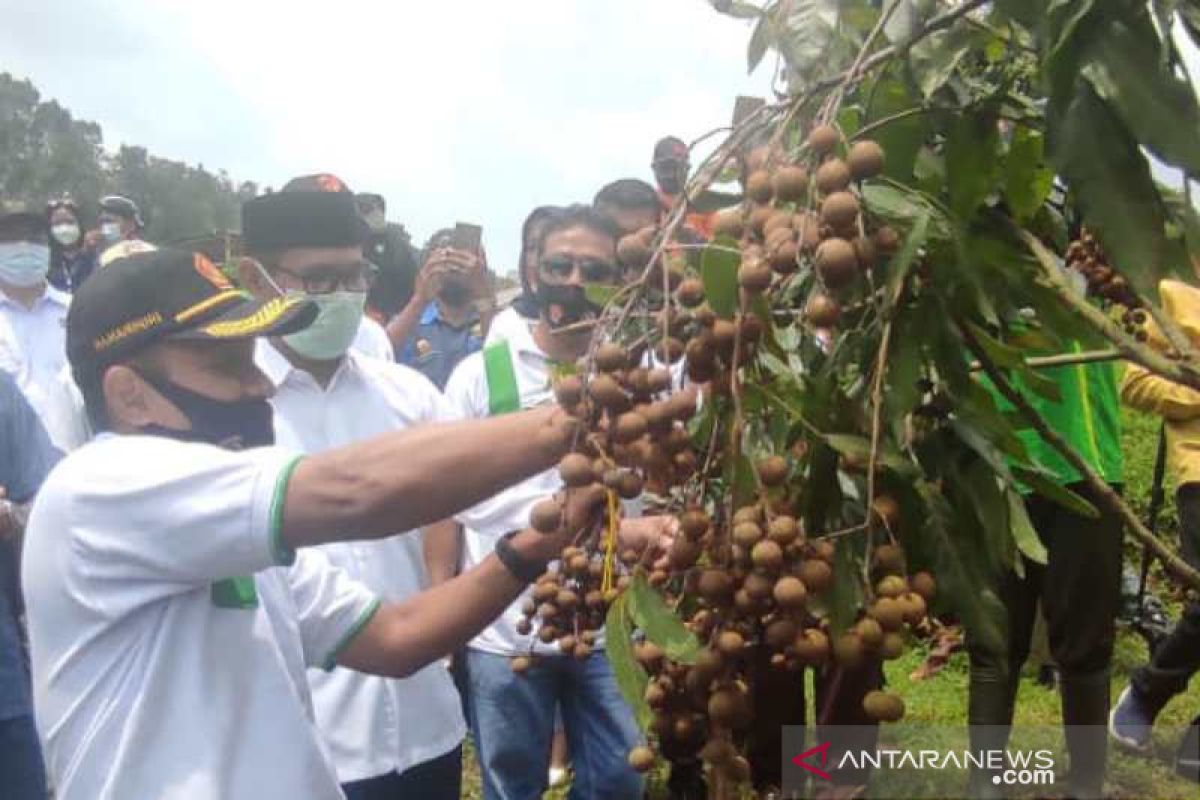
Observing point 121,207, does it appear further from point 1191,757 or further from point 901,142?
point 1191,757

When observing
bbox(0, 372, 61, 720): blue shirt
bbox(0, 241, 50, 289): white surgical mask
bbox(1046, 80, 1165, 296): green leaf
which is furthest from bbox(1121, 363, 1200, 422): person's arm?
bbox(0, 241, 50, 289): white surgical mask

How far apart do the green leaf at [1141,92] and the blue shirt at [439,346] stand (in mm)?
4450

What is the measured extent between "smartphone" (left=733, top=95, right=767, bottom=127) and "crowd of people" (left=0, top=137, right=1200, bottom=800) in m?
0.10

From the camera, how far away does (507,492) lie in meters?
3.17

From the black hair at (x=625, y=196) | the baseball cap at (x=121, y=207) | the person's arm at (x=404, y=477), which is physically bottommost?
the person's arm at (x=404, y=477)

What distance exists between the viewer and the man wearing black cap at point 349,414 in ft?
8.89

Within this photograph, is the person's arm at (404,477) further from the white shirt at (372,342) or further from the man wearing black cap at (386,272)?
the man wearing black cap at (386,272)

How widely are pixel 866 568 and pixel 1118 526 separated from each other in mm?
2686

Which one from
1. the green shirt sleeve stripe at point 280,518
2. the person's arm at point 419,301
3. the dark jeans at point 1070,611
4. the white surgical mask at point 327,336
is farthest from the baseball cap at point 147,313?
the person's arm at point 419,301

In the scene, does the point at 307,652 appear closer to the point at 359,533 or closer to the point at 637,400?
the point at 359,533

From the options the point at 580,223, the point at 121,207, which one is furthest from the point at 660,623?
the point at 121,207

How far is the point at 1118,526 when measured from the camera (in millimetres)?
3527

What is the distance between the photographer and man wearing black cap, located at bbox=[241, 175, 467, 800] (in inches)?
107

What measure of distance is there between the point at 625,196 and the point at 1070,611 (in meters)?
1.62
